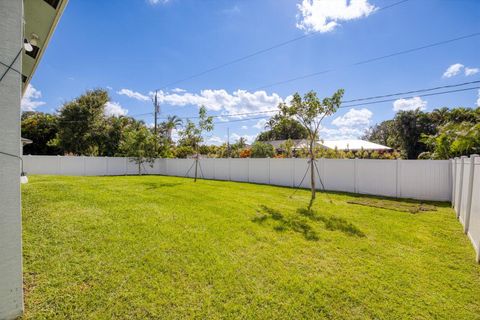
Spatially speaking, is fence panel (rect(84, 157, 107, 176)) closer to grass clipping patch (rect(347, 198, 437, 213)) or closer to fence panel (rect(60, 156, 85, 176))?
fence panel (rect(60, 156, 85, 176))

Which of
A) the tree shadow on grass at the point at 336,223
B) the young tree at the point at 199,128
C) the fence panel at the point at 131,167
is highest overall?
the young tree at the point at 199,128

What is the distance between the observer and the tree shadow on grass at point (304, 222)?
15.6ft

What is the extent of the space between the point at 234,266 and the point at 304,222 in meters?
2.75

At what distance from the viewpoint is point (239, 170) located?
48.0 feet

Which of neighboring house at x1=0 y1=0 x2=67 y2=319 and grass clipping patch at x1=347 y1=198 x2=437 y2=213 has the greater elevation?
neighboring house at x1=0 y1=0 x2=67 y2=319

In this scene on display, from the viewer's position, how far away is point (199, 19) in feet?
32.4

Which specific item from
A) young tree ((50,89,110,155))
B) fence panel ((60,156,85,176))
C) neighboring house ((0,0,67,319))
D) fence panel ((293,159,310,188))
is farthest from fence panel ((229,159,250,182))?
young tree ((50,89,110,155))

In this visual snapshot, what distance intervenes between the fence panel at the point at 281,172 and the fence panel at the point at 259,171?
0.96ft

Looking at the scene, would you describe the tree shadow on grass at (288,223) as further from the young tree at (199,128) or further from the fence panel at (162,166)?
the fence panel at (162,166)

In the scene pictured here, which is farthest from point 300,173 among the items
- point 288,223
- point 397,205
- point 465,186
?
point 465,186

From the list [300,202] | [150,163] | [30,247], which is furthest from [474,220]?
[150,163]

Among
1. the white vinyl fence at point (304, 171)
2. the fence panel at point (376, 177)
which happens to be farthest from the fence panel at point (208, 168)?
the fence panel at point (376, 177)

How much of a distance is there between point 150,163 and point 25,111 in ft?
67.0

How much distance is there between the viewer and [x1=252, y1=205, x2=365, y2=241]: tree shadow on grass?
187 inches
